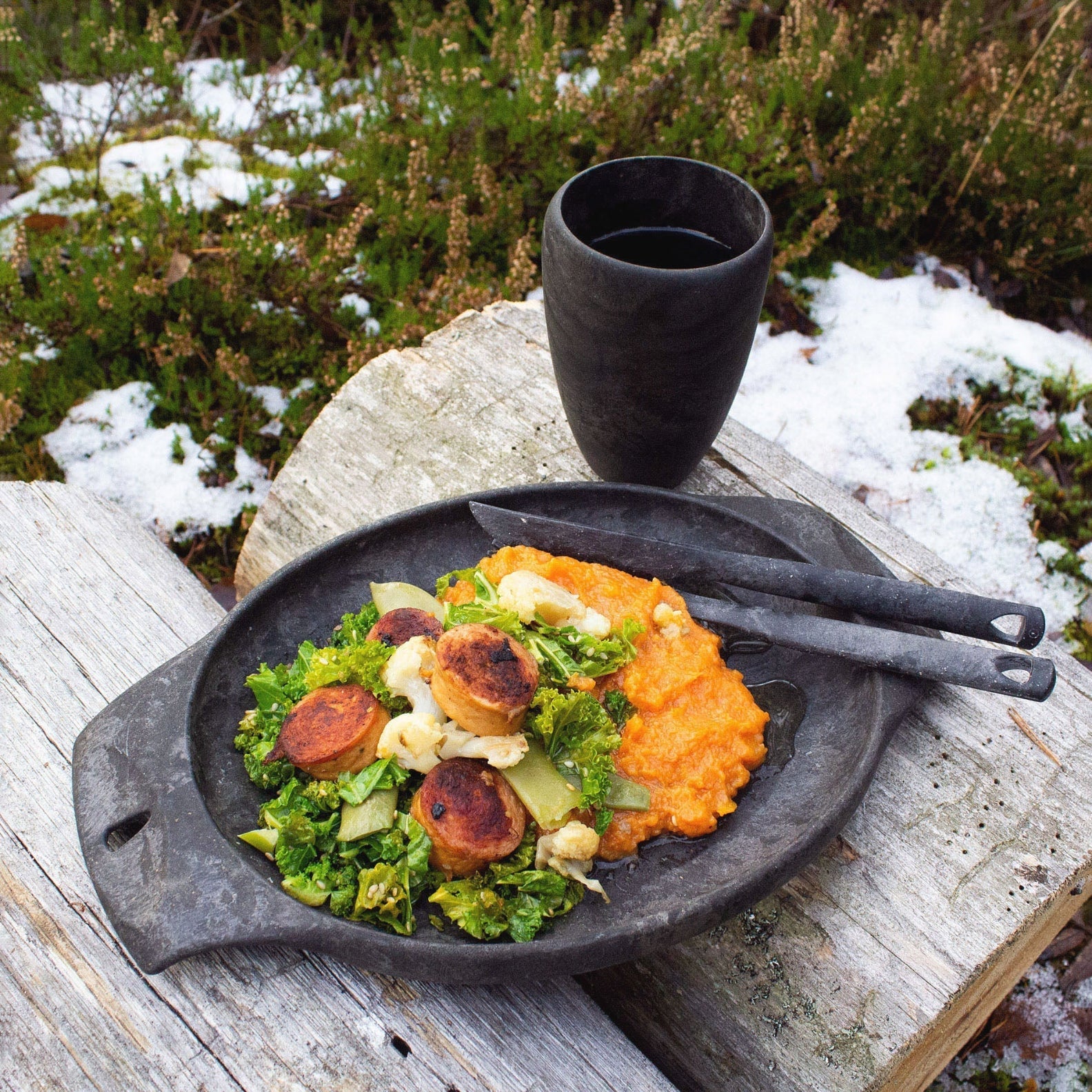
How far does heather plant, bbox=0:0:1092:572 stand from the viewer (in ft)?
13.7

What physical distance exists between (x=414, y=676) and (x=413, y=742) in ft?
0.48

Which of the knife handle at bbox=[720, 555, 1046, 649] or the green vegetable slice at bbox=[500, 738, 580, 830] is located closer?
the green vegetable slice at bbox=[500, 738, 580, 830]

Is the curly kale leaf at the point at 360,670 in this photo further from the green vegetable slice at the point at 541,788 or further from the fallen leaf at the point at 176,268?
the fallen leaf at the point at 176,268

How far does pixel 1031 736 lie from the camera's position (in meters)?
2.37

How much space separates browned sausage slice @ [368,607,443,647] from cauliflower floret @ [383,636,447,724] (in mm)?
105

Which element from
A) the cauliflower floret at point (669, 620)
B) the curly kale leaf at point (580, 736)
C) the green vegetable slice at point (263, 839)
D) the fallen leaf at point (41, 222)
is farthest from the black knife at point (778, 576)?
the fallen leaf at point (41, 222)

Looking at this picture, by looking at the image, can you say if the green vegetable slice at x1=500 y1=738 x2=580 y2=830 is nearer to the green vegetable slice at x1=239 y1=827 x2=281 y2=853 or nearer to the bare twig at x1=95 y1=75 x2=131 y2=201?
the green vegetable slice at x1=239 y1=827 x2=281 y2=853

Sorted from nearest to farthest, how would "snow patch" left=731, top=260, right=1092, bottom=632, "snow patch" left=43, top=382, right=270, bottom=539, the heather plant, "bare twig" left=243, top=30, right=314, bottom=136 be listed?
"snow patch" left=731, top=260, right=1092, bottom=632
"snow patch" left=43, top=382, right=270, bottom=539
the heather plant
"bare twig" left=243, top=30, right=314, bottom=136

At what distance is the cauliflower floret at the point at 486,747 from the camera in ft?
5.88

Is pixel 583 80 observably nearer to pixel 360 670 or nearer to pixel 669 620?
pixel 669 620

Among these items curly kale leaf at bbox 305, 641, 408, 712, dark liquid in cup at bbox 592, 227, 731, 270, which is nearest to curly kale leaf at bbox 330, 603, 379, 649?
curly kale leaf at bbox 305, 641, 408, 712

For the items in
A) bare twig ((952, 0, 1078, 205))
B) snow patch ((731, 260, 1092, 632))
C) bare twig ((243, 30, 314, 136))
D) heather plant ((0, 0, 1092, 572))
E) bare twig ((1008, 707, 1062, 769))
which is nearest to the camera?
bare twig ((1008, 707, 1062, 769))

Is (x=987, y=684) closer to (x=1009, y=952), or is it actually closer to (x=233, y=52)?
(x=1009, y=952)

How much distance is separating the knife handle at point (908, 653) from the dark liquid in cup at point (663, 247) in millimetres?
963
